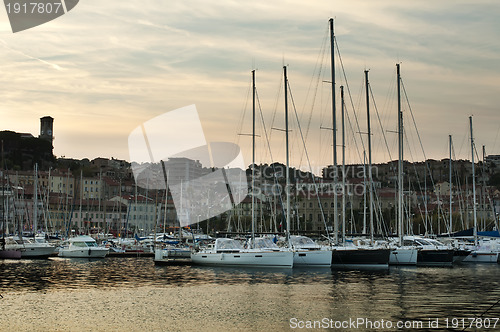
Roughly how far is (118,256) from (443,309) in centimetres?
5046

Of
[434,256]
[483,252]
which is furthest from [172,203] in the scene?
[434,256]

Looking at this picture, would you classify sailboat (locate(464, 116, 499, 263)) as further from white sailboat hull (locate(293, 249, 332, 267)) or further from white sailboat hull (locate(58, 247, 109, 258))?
white sailboat hull (locate(58, 247, 109, 258))

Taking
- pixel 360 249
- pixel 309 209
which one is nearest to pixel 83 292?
pixel 360 249

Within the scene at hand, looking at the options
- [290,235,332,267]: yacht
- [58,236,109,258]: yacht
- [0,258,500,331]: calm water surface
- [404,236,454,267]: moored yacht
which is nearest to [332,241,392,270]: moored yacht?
[290,235,332,267]: yacht

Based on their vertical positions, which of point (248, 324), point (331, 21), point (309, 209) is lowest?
point (248, 324)

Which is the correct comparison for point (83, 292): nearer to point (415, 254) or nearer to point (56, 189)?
point (415, 254)

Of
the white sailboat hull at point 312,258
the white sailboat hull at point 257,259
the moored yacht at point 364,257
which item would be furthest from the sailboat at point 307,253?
the white sailboat hull at point 257,259

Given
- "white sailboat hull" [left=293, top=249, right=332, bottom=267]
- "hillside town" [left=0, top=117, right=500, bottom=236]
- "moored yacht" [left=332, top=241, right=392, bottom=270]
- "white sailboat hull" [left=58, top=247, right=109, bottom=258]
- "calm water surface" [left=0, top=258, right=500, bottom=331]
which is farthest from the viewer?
"hillside town" [left=0, top=117, right=500, bottom=236]

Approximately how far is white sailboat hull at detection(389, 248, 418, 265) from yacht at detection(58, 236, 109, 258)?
29342 millimetres

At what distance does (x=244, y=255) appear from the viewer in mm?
45312

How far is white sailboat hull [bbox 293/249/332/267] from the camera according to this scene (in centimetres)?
4469

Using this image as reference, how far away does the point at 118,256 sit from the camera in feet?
232

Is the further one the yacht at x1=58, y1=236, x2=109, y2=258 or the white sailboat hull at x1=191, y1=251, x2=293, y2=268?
the yacht at x1=58, y1=236, x2=109, y2=258

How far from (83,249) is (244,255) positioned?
24812mm
